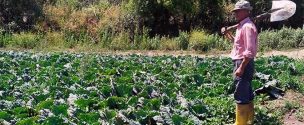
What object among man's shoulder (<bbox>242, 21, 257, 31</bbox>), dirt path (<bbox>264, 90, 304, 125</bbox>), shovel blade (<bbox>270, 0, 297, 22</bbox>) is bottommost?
dirt path (<bbox>264, 90, 304, 125</bbox>)

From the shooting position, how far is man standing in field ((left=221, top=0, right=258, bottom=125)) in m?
6.12

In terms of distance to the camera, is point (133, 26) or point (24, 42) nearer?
point (24, 42)

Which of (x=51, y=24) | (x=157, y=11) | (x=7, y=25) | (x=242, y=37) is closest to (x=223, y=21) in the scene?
(x=157, y=11)

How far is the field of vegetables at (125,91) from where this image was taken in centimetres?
635

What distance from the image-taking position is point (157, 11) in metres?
22.5

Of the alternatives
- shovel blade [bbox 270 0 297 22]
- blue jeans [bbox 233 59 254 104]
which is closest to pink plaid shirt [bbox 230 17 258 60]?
blue jeans [bbox 233 59 254 104]

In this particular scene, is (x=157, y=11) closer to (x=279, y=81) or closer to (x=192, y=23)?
(x=192, y=23)

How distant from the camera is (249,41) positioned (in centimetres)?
608

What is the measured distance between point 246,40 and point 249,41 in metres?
0.07

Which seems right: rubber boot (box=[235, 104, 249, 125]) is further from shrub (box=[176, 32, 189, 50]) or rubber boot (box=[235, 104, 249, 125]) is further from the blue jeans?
shrub (box=[176, 32, 189, 50])

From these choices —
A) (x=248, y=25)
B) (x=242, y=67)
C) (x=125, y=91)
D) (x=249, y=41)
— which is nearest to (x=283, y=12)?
(x=248, y=25)

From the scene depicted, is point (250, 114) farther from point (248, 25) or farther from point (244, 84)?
point (248, 25)

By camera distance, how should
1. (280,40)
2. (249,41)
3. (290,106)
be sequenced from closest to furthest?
(249,41) < (290,106) < (280,40)

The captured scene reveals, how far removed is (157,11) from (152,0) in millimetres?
744
